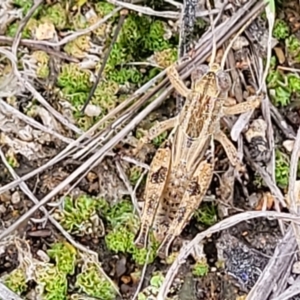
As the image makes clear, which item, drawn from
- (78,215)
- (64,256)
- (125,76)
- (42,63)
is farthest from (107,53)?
(64,256)

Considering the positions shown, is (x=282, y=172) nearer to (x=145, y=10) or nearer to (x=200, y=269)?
(x=200, y=269)

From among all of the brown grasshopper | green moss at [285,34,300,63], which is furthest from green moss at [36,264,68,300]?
green moss at [285,34,300,63]

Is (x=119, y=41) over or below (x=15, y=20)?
below

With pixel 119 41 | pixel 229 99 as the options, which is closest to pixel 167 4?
pixel 119 41

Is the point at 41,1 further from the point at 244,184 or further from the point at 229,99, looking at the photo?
the point at 244,184

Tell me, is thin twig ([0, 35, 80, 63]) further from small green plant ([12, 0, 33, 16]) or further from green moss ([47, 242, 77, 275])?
green moss ([47, 242, 77, 275])

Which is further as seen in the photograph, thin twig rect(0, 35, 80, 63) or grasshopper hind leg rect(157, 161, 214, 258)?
thin twig rect(0, 35, 80, 63)

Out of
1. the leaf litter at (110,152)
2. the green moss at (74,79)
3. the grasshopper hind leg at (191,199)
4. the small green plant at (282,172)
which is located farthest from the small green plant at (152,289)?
the green moss at (74,79)
